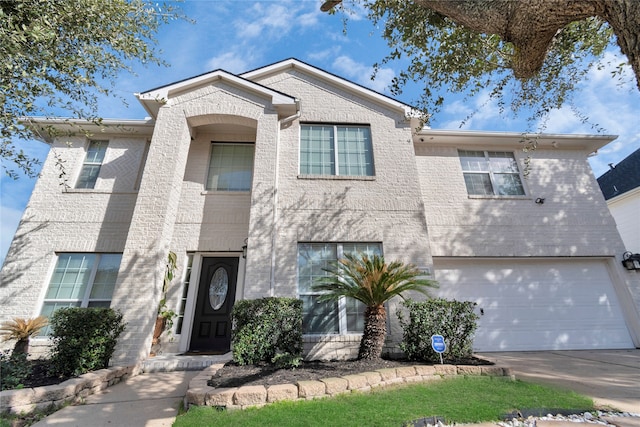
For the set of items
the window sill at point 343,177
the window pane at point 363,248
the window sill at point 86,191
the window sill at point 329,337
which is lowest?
the window sill at point 329,337

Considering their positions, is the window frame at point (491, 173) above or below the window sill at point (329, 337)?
above

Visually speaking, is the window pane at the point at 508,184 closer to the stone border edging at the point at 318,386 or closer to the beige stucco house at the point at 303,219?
the beige stucco house at the point at 303,219

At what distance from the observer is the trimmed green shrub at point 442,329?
5.21 m

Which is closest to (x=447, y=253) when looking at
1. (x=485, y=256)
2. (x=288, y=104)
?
(x=485, y=256)

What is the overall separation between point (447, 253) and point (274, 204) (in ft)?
16.1

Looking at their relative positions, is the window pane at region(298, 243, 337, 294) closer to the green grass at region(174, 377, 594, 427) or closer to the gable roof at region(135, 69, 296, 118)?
the green grass at region(174, 377, 594, 427)

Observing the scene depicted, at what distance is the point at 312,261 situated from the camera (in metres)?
6.84

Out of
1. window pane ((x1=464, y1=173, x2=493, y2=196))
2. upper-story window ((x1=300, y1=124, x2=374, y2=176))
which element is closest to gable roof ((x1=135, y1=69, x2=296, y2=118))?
upper-story window ((x1=300, y1=124, x2=374, y2=176))

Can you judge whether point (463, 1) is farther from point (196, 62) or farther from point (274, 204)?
point (196, 62)

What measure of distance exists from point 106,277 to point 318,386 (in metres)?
6.32

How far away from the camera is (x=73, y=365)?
4730 millimetres

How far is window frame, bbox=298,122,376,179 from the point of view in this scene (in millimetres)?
7680

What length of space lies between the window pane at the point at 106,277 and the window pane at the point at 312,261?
4615mm

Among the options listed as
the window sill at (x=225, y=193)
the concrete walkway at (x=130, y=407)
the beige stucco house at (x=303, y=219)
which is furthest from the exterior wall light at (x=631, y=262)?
the concrete walkway at (x=130, y=407)
